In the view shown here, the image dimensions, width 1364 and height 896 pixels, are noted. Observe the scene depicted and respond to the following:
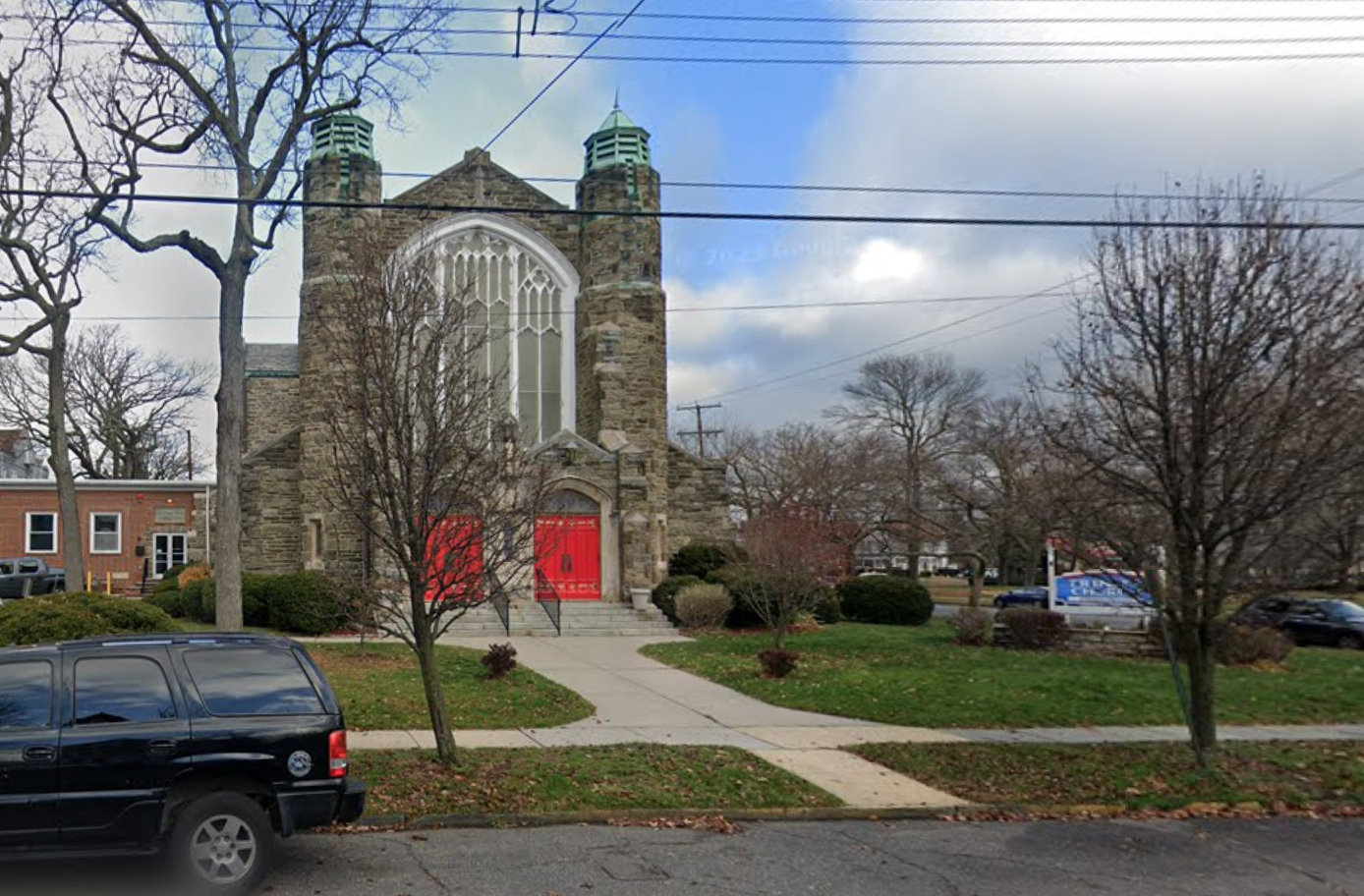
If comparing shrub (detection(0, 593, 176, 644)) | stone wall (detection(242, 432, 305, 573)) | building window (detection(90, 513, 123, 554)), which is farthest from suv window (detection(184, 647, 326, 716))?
building window (detection(90, 513, 123, 554))

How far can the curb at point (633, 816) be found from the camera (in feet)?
26.3

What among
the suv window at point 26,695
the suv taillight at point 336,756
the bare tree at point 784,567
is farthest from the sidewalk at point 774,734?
the suv window at point 26,695

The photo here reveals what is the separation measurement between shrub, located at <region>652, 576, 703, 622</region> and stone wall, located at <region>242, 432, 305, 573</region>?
34.0 ft

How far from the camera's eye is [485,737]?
11.3 meters

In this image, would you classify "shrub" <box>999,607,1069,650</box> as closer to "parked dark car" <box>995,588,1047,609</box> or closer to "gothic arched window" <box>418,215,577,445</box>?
"gothic arched window" <box>418,215,577,445</box>

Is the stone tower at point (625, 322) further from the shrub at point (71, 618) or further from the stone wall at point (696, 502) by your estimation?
the shrub at point (71, 618)

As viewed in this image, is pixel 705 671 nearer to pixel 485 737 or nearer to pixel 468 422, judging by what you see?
pixel 485 737

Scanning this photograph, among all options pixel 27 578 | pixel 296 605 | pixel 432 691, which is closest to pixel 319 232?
pixel 296 605

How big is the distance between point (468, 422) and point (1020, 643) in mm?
15400

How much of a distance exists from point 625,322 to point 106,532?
23676mm

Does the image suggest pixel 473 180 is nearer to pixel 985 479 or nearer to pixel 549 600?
pixel 549 600

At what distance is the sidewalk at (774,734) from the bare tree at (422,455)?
7.06 ft

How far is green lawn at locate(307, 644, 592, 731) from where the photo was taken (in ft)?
40.4

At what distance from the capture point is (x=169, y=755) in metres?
6.23
